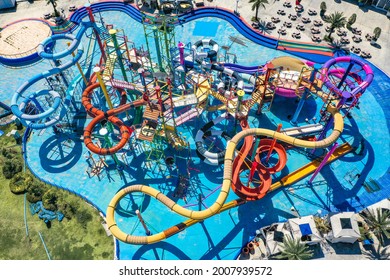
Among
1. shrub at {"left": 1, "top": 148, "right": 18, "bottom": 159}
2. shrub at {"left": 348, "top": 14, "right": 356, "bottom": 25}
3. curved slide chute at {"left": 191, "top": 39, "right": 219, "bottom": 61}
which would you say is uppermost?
shrub at {"left": 348, "top": 14, "right": 356, "bottom": 25}

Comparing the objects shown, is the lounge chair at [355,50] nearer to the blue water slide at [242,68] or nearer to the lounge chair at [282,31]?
the lounge chair at [282,31]

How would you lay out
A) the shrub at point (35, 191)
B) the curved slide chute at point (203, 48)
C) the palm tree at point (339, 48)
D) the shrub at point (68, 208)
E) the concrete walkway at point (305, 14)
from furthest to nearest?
the concrete walkway at point (305, 14) < the palm tree at point (339, 48) < the curved slide chute at point (203, 48) < the shrub at point (35, 191) < the shrub at point (68, 208)

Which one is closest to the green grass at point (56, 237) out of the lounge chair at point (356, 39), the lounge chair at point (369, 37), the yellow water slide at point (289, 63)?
the yellow water slide at point (289, 63)

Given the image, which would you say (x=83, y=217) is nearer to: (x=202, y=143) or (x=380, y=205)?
(x=202, y=143)

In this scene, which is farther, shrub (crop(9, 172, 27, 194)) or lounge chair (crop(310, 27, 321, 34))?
lounge chair (crop(310, 27, 321, 34))

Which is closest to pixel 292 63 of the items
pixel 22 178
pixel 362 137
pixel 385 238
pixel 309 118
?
pixel 309 118

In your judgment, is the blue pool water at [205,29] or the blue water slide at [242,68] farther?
the blue pool water at [205,29]

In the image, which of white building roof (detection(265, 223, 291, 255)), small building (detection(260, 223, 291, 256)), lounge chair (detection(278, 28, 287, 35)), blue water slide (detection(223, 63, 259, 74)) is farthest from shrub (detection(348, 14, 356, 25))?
white building roof (detection(265, 223, 291, 255))

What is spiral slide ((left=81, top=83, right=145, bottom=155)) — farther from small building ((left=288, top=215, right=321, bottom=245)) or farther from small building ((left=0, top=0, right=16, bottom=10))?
small building ((left=0, top=0, right=16, bottom=10))
